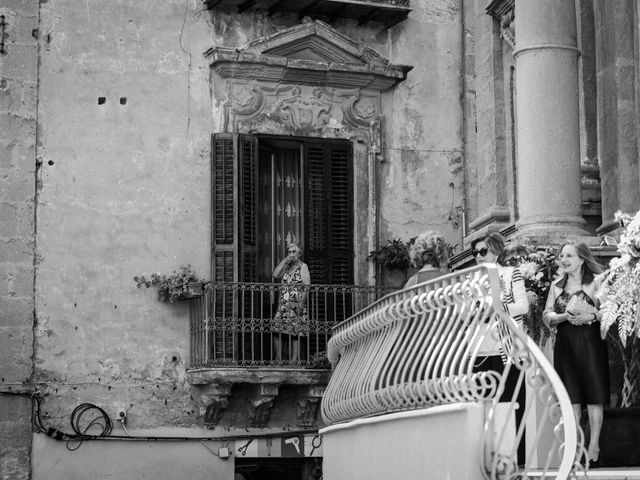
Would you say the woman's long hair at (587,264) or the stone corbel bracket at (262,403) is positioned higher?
the woman's long hair at (587,264)

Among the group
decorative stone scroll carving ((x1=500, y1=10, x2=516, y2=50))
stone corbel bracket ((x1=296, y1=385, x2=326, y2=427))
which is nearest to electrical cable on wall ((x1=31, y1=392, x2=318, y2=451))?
stone corbel bracket ((x1=296, y1=385, x2=326, y2=427))

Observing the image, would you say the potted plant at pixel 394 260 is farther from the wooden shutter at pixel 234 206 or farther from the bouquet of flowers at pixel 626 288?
the bouquet of flowers at pixel 626 288

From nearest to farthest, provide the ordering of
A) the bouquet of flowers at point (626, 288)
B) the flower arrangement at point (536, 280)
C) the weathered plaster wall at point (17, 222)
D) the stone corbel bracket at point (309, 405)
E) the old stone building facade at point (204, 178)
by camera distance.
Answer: the bouquet of flowers at point (626, 288), the flower arrangement at point (536, 280), the weathered plaster wall at point (17, 222), the old stone building facade at point (204, 178), the stone corbel bracket at point (309, 405)

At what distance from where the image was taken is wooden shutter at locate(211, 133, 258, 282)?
58.3 feet

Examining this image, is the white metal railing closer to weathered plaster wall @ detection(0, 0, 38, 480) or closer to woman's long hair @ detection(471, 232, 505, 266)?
woman's long hair @ detection(471, 232, 505, 266)

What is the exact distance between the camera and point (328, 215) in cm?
1838

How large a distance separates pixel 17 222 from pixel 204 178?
2.30 metres

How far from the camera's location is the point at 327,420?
1320 centimetres

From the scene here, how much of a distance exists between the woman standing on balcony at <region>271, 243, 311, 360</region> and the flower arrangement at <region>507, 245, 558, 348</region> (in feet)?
16.1

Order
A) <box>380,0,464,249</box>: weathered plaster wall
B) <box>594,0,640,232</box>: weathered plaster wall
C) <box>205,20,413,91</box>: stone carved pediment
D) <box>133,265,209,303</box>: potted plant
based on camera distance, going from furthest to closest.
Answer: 1. <box>380,0,464,249</box>: weathered plaster wall
2. <box>205,20,413,91</box>: stone carved pediment
3. <box>133,265,209,303</box>: potted plant
4. <box>594,0,640,232</box>: weathered plaster wall

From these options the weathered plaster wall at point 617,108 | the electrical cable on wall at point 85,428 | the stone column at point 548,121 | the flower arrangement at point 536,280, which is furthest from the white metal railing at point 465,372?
the electrical cable on wall at point 85,428

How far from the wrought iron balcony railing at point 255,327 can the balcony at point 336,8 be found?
134 inches

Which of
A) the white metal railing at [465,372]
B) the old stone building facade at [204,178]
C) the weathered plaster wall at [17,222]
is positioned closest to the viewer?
the white metal railing at [465,372]

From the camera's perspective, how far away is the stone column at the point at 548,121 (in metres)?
14.7
